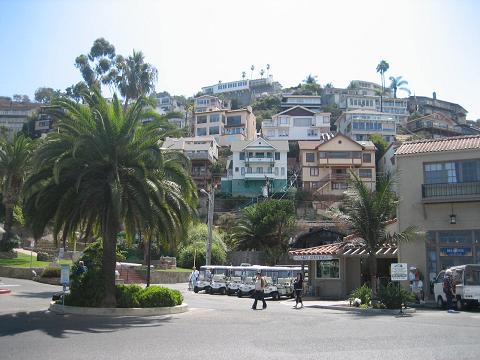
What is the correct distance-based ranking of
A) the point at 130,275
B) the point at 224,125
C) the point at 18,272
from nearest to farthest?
the point at 18,272
the point at 130,275
the point at 224,125

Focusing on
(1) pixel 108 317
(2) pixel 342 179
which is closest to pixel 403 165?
(1) pixel 108 317

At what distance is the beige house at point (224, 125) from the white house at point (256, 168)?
744 inches

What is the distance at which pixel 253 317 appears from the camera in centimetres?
1892

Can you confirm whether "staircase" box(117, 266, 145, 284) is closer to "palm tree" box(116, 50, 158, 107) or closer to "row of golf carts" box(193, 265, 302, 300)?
"row of golf carts" box(193, 265, 302, 300)

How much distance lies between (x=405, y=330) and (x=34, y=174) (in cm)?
1389

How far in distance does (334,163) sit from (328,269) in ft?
164

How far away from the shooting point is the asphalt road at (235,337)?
434 inches

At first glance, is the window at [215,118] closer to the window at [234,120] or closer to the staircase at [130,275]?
the window at [234,120]

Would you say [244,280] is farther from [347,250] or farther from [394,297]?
[394,297]

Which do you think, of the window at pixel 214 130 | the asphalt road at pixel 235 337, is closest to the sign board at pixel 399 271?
the asphalt road at pixel 235 337

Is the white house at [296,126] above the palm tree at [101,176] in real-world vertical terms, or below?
above

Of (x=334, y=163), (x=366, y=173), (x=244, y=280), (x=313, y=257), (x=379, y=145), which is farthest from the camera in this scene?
(x=379, y=145)

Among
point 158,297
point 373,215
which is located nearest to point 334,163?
point 373,215

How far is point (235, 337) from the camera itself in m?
13.5
